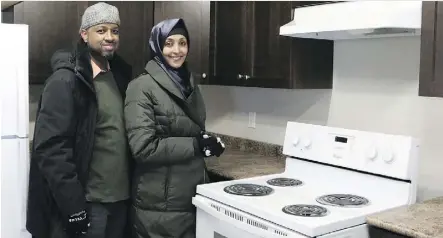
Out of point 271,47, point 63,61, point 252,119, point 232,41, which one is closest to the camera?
point 63,61

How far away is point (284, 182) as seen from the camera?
247 centimetres

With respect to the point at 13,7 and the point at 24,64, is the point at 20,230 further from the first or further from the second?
the point at 13,7

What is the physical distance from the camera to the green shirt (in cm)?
230

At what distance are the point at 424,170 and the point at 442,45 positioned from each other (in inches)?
29.1

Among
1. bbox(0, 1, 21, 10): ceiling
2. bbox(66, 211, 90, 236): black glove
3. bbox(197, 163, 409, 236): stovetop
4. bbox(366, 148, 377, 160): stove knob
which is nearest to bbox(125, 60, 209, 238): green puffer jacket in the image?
bbox(197, 163, 409, 236): stovetop

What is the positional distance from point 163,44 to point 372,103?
1102mm

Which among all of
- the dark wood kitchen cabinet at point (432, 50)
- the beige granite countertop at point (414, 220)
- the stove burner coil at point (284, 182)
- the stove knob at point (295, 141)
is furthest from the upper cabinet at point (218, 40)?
the beige granite countertop at point (414, 220)

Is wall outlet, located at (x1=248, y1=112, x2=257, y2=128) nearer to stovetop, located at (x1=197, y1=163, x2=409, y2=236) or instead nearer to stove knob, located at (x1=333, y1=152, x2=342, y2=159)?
stovetop, located at (x1=197, y1=163, x2=409, y2=236)

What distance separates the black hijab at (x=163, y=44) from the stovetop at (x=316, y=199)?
489 mm

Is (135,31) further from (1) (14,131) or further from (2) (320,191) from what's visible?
(2) (320,191)

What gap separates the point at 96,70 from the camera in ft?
7.68

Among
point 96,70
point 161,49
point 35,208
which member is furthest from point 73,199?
point 161,49

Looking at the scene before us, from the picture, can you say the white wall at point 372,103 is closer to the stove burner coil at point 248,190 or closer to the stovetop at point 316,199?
the stovetop at point 316,199

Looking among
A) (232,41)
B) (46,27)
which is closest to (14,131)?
(46,27)
